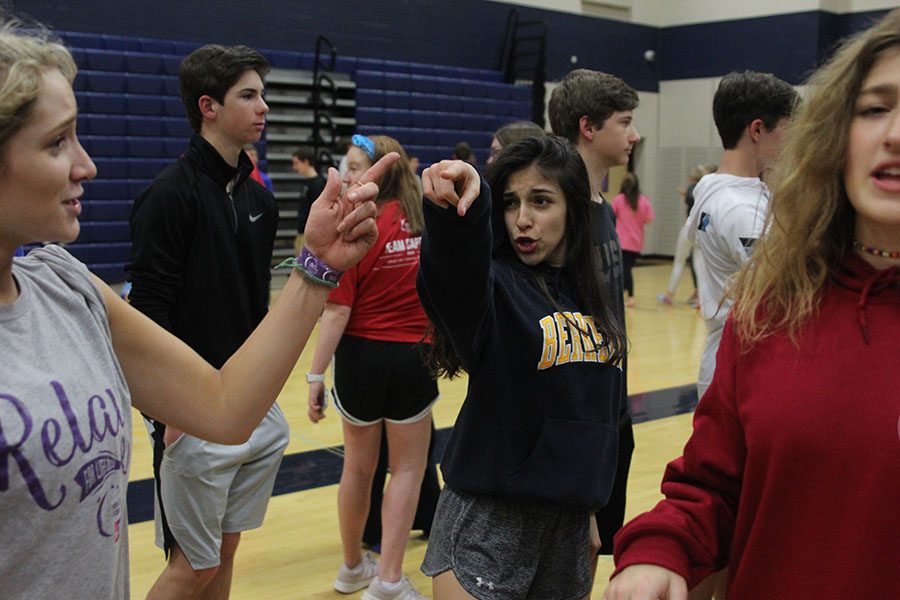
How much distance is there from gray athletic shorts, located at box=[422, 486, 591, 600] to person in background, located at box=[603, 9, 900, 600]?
0.81 metres

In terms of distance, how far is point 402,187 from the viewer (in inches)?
146

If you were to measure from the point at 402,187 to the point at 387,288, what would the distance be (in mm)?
392

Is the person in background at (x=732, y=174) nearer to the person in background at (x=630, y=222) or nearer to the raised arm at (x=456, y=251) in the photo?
the raised arm at (x=456, y=251)

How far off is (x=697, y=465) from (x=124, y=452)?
0.87 m

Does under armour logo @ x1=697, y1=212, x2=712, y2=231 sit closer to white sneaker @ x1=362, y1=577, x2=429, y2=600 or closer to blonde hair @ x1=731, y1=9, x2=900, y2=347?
white sneaker @ x1=362, y1=577, x2=429, y2=600

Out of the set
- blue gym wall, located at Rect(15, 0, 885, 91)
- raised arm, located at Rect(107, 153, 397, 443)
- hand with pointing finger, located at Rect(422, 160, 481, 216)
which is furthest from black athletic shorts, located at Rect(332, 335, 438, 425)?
blue gym wall, located at Rect(15, 0, 885, 91)

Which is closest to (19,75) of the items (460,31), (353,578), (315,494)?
(353,578)

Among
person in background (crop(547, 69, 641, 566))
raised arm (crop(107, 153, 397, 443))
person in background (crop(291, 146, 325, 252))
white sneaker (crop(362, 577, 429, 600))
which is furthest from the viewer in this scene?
person in background (crop(291, 146, 325, 252))

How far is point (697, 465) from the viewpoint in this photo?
1.42 metres

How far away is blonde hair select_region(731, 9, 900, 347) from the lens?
4.48 ft

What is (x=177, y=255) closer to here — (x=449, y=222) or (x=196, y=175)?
(x=196, y=175)

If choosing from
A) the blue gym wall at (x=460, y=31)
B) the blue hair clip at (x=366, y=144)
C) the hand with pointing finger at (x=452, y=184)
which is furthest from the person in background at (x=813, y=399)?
the blue gym wall at (x=460, y=31)

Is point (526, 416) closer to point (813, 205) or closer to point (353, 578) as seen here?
point (813, 205)

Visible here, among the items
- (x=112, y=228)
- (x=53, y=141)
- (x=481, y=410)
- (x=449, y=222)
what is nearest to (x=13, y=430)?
(x=53, y=141)
